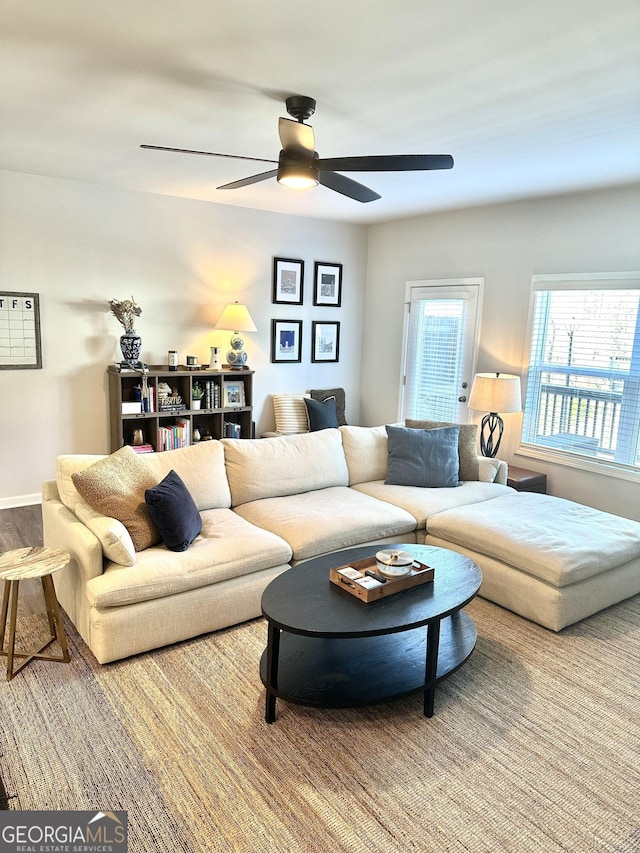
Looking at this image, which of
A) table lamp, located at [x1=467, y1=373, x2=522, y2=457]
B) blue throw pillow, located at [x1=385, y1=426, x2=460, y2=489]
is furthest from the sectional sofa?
table lamp, located at [x1=467, y1=373, x2=522, y2=457]

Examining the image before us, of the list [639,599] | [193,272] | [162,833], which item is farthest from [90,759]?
[193,272]

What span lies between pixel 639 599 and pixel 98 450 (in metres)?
4.33

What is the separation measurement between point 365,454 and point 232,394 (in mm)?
1823

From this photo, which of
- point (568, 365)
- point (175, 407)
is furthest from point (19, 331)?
point (568, 365)

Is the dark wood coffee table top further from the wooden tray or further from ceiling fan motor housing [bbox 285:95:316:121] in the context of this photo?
ceiling fan motor housing [bbox 285:95:316:121]

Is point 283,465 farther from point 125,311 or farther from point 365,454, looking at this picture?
point 125,311

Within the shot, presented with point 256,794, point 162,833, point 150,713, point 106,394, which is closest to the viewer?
point 162,833

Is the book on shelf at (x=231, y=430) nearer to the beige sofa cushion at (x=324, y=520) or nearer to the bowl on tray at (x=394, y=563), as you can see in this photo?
the beige sofa cushion at (x=324, y=520)

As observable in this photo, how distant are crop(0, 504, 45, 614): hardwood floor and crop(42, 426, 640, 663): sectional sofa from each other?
18 centimetres

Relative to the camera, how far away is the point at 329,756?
2.15m

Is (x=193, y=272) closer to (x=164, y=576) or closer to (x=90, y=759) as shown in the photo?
(x=164, y=576)

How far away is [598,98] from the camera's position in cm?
A: 262

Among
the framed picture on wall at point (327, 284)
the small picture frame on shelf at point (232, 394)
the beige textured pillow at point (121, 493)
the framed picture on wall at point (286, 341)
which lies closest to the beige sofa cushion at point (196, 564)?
the beige textured pillow at point (121, 493)

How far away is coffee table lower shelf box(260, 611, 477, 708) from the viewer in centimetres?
228
